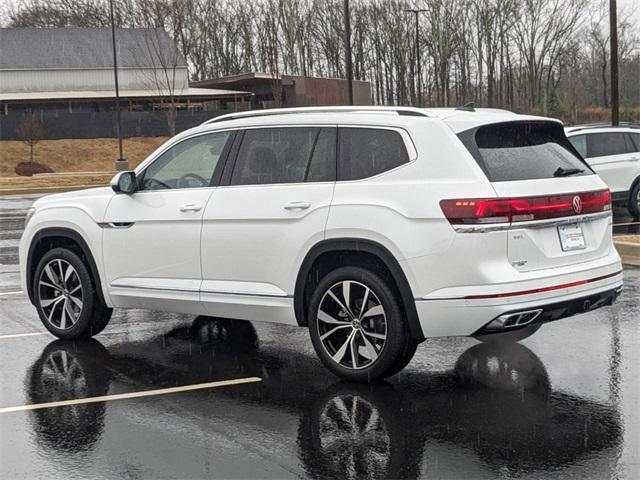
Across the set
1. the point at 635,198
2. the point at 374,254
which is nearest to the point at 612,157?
the point at 635,198

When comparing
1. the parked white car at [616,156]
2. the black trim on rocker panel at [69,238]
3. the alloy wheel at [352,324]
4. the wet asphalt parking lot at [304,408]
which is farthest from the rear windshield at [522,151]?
A: the parked white car at [616,156]

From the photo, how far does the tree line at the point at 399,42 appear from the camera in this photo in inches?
3209

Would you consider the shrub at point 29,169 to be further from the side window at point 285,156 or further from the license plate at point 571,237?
the license plate at point 571,237

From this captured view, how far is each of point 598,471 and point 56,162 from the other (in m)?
54.8

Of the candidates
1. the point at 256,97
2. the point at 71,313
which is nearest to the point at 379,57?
the point at 256,97

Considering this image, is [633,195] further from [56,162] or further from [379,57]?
[379,57]

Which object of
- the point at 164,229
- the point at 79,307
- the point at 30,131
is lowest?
the point at 79,307

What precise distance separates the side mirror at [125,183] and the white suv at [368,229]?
12mm

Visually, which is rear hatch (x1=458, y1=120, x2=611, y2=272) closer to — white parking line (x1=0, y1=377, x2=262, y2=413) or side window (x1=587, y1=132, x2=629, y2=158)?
white parking line (x1=0, y1=377, x2=262, y2=413)

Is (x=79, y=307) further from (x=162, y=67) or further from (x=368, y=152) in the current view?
(x=162, y=67)

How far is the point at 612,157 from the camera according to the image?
17031 mm

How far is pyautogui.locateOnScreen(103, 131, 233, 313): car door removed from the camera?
7.18 metres

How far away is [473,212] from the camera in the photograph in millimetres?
5840

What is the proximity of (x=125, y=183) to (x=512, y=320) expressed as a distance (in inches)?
133
